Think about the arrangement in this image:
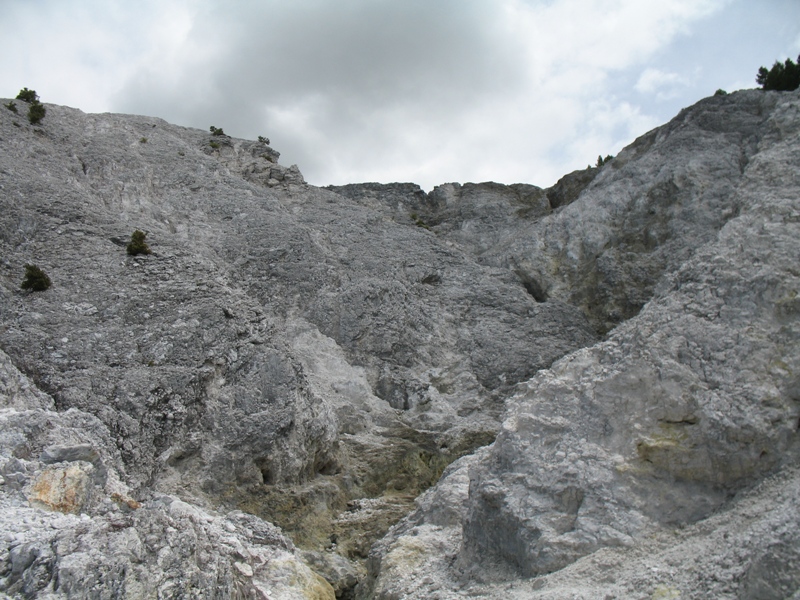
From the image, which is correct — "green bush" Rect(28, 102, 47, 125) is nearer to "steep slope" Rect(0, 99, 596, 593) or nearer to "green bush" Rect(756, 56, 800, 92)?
"steep slope" Rect(0, 99, 596, 593)

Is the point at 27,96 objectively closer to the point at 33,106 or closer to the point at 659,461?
the point at 33,106

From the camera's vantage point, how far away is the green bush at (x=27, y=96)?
4112 cm

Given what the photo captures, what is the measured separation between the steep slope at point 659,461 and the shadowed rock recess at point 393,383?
0.22ft

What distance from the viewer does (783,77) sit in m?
39.9

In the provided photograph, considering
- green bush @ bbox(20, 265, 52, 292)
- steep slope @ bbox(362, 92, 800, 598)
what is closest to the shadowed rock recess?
steep slope @ bbox(362, 92, 800, 598)

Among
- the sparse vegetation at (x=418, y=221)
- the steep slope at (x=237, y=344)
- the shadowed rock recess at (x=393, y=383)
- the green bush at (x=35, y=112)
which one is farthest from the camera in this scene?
the sparse vegetation at (x=418, y=221)

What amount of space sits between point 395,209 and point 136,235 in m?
26.7

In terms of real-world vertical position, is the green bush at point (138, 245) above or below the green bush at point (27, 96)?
below

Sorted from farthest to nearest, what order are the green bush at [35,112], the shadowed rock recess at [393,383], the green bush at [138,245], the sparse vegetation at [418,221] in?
the sparse vegetation at [418,221] < the green bush at [35,112] < the green bush at [138,245] < the shadowed rock recess at [393,383]

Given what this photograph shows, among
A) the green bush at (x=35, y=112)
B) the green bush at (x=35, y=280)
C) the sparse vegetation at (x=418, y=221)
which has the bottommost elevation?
the green bush at (x=35, y=280)

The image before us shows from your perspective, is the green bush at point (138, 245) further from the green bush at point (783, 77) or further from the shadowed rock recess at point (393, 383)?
the green bush at point (783, 77)

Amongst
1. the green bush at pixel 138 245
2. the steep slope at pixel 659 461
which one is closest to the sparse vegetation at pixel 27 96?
the green bush at pixel 138 245

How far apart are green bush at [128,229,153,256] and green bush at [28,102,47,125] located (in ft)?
48.8

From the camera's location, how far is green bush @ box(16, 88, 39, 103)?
4112 cm
